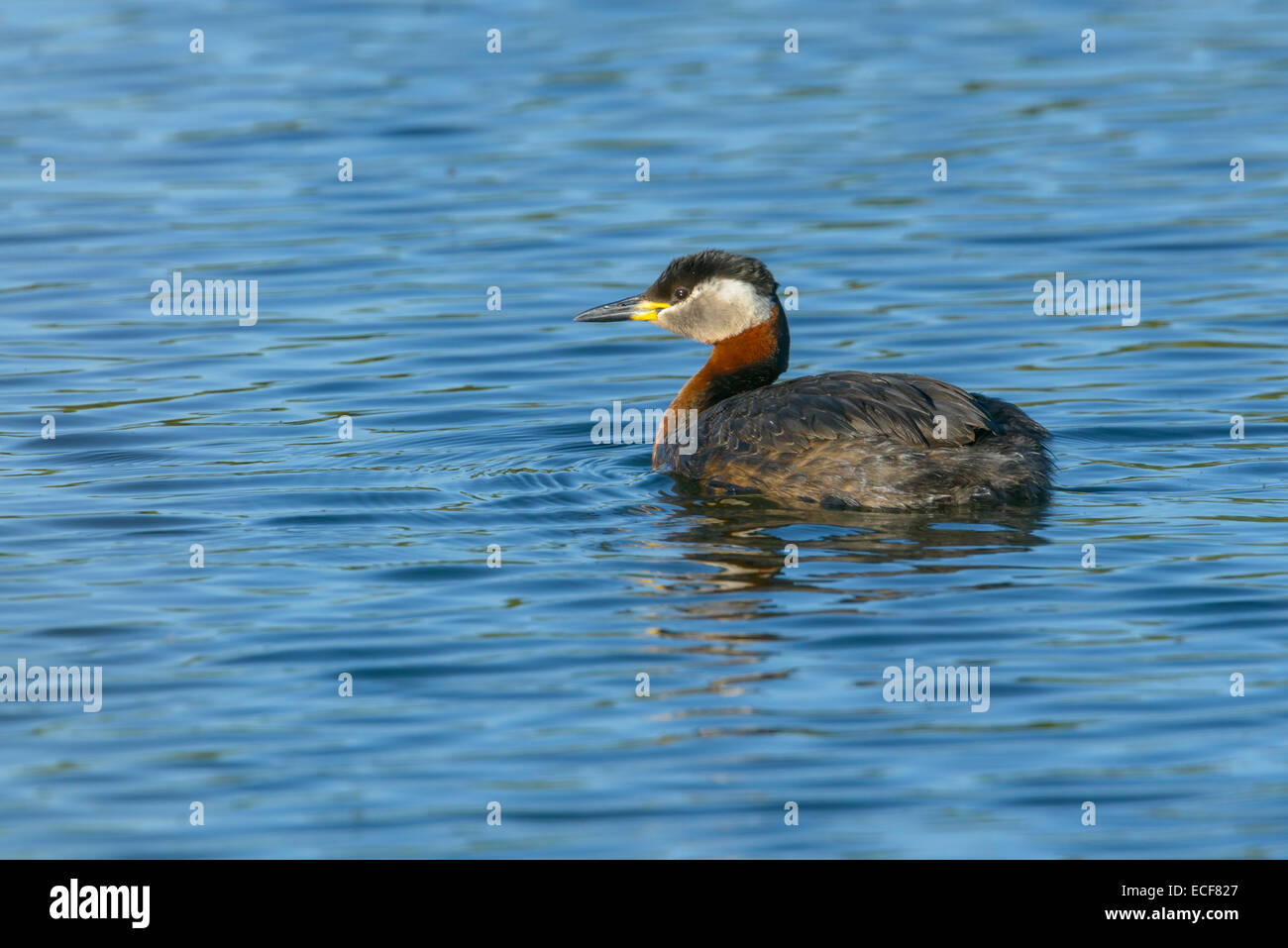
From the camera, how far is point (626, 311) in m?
10.8

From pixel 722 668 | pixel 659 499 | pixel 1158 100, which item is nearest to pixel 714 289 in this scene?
pixel 659 499

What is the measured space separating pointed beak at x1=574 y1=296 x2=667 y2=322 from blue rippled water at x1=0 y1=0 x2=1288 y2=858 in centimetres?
64

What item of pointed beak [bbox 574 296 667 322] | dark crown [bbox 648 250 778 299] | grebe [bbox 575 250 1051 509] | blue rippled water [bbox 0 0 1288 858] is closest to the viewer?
blue rippled water [bbox 0 0 1288 858]

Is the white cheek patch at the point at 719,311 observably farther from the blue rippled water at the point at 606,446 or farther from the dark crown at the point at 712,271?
the blue rippled water at the point at 606,446

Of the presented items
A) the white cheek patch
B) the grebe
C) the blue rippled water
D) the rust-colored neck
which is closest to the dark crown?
the white cheek patch

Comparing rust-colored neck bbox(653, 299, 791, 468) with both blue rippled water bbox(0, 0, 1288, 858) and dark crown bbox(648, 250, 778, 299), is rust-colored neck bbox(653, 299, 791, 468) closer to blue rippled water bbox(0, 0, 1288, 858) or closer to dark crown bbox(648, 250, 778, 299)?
dark crown bbox(648, 250, 778, 299)

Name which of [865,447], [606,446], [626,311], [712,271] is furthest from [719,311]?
[865,447]

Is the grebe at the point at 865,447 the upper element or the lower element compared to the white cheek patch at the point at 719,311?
lower

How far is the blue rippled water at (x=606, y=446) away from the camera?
20.6ft

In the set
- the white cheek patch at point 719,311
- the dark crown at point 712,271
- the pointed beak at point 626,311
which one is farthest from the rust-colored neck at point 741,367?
the pointed beak at point 626,311

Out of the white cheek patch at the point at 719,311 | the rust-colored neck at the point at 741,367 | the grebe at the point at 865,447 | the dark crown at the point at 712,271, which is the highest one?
the dark crown at the point at 712,271

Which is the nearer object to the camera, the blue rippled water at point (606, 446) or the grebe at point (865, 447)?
the blue rippled water at point (606, 446)

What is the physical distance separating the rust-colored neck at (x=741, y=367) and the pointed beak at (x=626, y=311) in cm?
44

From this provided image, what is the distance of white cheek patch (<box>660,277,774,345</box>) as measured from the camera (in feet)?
34.1
